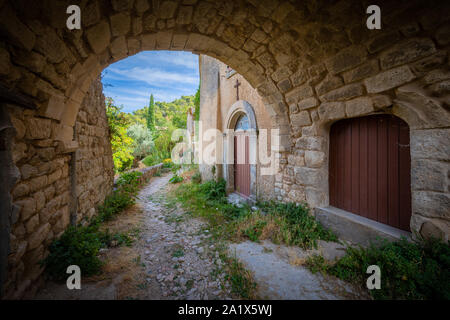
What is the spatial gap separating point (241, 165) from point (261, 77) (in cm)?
268

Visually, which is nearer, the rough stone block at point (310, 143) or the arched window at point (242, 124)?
the rough stone block at point (310, 143)

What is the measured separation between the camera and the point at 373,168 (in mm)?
2664

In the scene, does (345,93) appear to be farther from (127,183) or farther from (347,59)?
(127,183)

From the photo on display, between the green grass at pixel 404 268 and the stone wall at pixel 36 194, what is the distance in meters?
2.75

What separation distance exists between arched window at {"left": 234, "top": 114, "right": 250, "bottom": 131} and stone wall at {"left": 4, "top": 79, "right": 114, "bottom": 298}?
138 inches

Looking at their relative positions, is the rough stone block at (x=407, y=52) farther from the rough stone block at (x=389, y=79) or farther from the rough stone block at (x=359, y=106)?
the rough stone block at (x=359, y=106)

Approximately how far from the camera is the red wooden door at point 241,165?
5.15 m

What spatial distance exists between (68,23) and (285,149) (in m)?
3.28

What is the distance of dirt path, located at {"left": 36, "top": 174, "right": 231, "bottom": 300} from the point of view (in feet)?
6.14

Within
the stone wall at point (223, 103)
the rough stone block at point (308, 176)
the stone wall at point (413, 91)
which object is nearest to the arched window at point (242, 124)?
the stone wall at point (223, 103)

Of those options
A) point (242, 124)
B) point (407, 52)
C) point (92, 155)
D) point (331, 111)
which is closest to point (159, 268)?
point (92, 155)

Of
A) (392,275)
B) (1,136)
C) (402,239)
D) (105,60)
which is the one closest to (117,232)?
(1,136)

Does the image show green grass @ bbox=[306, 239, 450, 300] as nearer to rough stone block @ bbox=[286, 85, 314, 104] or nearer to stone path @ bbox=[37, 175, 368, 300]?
stone path @ bbox=[37, 175, 368, 300]
